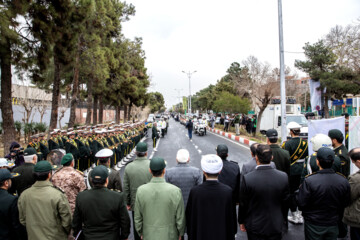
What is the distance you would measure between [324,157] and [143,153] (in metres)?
2.56

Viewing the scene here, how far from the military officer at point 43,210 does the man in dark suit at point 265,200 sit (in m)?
2.19

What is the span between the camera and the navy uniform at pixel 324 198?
2.98 meters

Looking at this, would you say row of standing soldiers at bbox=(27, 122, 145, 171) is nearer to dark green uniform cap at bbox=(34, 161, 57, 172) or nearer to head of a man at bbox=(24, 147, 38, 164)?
head of a man at bbox=(24, 147, 38, 164)

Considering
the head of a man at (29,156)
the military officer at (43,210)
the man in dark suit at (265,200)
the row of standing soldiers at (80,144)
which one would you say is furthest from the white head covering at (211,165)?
the row of standing soldiers at (80,144)

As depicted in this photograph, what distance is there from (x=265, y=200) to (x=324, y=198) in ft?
2.24

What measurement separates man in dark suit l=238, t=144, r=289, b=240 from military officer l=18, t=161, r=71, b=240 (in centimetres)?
219

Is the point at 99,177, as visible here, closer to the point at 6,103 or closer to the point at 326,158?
the point at 326,158

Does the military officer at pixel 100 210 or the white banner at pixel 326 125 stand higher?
the white banner at pixel 326 125

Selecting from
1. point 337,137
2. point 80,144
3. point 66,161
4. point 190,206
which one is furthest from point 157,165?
point 80,144

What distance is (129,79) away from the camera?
31.8 m

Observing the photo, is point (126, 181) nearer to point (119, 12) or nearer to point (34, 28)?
point (34, 28)

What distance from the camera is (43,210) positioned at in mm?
3039

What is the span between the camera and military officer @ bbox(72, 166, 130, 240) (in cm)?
287

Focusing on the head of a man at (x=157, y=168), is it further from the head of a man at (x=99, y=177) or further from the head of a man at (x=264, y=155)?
the head of a man at (x=264, y=155)
